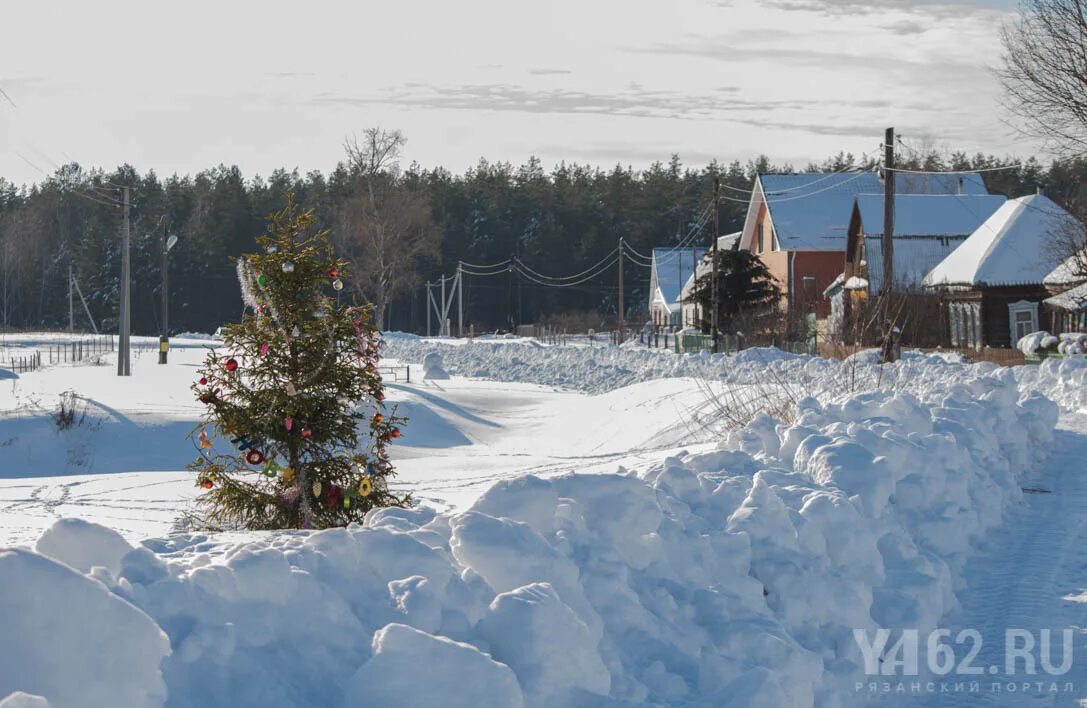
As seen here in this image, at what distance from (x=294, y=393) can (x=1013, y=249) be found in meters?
35.2

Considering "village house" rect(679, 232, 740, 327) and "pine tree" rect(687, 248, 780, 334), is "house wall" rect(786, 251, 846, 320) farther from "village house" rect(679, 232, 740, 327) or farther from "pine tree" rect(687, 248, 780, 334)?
"pine tree" rect(687, 248, 780, 334)

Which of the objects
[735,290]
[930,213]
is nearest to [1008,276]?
[735,290]

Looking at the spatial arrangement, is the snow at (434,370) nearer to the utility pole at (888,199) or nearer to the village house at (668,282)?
the utility pole at (888,199)

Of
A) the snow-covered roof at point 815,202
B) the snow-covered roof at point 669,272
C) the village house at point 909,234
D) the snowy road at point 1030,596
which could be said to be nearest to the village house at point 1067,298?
the village house at point 909,234

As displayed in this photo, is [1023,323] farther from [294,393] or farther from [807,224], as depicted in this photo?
[294,393]

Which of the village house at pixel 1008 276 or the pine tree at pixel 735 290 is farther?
the pine tree at pixel 735 290

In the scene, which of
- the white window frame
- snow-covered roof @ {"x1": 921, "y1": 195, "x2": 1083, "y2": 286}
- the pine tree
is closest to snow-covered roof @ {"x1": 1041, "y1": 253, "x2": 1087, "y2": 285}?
snow-covered roof @ {"x1": 921, "y1": 195, "x2": 1083, "y2": 286}

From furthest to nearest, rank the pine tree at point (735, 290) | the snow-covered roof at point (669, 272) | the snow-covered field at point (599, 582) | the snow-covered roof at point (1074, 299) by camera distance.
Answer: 1. the snow-covered roof at point (669, 272)
2. the pine tree at point (735, 290)
3. the snow-covered roof at point (1074, 299)
4. the snow-covered field at point (599, 582)

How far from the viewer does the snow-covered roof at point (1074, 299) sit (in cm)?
3344

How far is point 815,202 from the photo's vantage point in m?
58.7

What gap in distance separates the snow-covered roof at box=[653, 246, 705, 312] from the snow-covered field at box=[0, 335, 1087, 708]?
65.9 meters

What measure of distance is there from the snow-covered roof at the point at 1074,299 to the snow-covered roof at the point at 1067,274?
69 cm

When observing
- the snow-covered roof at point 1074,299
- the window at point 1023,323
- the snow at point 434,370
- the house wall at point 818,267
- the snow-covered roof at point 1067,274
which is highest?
the house wall at point 818,267

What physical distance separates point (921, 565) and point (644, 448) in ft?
40.1
